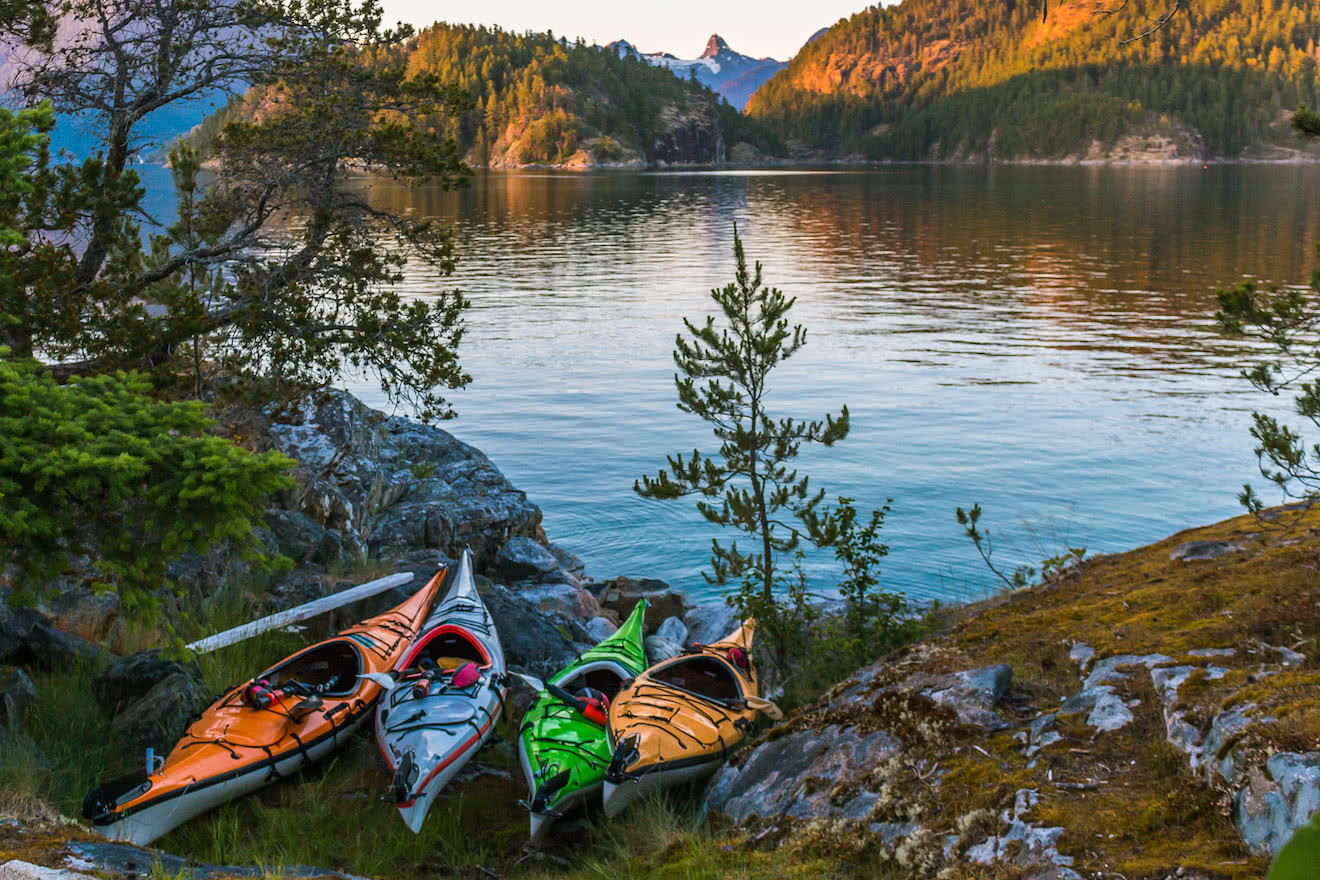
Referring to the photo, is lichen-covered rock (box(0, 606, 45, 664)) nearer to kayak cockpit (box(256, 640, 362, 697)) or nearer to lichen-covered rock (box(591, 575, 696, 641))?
kayak cockpit (box(256, 640, 362, 697))

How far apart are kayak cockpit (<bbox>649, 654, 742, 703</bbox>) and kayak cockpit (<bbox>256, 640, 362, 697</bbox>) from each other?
3.16 metres

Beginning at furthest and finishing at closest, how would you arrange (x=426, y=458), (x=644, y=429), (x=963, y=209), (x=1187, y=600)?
(x=963, y=209)
(x=644, y=429)
(x=426, y=458)
(x=1187, y=600)

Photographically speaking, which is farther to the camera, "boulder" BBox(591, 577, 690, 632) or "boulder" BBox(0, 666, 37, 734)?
"boulder" BBox(591, 577, 690, 632)

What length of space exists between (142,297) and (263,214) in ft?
6.52

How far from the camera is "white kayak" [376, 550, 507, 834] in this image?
8.40 m

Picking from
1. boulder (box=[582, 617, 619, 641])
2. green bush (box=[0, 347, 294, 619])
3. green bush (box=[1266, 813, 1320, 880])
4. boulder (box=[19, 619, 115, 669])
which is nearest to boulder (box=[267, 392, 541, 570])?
boulder (box=[582, 617, 619, 641])

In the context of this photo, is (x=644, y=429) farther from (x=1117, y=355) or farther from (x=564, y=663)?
(x=1117, y=355)

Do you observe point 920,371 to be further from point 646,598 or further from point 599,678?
point 599,678

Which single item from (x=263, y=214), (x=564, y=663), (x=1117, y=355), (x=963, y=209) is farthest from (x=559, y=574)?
(x=963, y=209)

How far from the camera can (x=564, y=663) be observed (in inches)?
489

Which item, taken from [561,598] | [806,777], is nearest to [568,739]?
[806,777]

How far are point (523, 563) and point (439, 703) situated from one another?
6.27m

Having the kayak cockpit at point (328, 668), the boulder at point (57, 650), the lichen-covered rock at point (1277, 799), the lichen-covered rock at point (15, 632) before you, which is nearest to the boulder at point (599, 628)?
the kayak cockpit at point (328, 668)

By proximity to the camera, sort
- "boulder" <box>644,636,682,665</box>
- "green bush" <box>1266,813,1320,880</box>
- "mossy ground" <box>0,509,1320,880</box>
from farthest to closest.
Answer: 1. "boulder" <box>644,636,682,665</box>
2. "mossy ground" <box>0,509,1320,880</box>
3. "green bush" <box>1266,813,1320,880</box>
